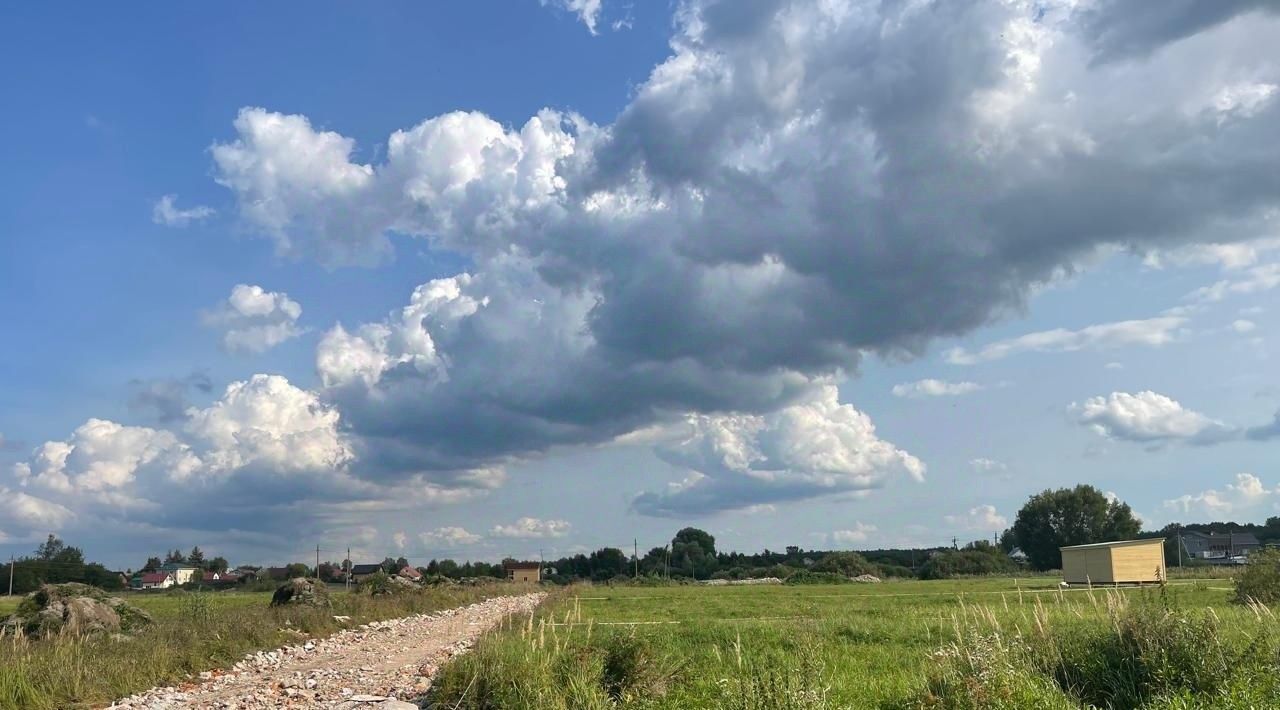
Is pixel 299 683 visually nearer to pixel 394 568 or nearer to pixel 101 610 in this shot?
pixel 101 610

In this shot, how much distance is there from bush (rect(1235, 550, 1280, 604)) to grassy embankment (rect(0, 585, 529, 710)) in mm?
28085

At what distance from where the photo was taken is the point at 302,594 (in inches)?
1458

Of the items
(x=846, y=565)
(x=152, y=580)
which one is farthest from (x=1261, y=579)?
(x=152, y=580)

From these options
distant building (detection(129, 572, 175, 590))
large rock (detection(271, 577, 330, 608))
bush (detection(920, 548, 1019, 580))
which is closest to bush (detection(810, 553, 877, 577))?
bush (detection(920, 548, 1019, 580))

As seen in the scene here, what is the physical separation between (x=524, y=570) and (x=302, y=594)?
4420 inches

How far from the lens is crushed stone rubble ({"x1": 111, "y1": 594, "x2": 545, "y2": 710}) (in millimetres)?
16062

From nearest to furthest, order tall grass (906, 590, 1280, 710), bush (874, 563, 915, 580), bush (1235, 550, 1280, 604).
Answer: tall grass (906, 590, 1280, 710) → bush (1235, 550, 1280, 604) → bush (874, 563, 915, 580)

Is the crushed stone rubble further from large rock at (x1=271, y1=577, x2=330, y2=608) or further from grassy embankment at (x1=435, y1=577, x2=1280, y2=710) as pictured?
large rock at (x1=271, y1=577, x2=330, y2=608)

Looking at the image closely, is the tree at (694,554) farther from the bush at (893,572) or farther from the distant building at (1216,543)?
the distant building at (1216,543)

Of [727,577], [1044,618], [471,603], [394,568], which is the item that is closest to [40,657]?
[1044,618]

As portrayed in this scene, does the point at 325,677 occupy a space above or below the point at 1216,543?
above

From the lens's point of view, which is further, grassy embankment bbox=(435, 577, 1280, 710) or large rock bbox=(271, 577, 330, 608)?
large rock bbox=(271, 577, 330, 608)

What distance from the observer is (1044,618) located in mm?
15383

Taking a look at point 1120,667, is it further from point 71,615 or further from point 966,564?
point 966,564
